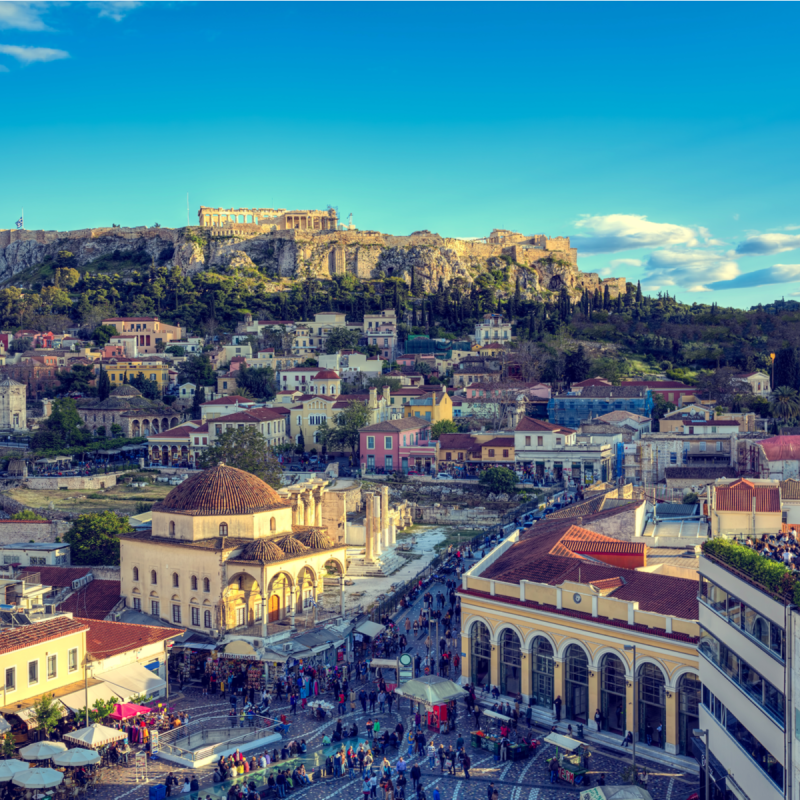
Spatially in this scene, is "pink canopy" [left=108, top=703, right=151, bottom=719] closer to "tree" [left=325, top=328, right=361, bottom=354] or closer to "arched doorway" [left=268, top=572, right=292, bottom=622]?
"arched doorway" [left=268, top=572, right=292, bottom=622]

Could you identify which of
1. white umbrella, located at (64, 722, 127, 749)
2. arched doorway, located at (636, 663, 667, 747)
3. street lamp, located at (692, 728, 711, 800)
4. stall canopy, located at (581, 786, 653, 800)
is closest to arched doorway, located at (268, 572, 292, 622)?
white umbrella, located at (64, 722, 127, 749)

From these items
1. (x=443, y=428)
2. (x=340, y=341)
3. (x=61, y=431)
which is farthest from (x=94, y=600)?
(x=340, y=341)

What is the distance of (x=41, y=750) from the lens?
820 inches

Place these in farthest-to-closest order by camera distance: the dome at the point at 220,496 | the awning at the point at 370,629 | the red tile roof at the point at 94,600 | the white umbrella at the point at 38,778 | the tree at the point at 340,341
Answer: the tree at the point at 340,341
the red tile roof at the point at 94,600
the dome at the point at 220,496
the awning at the point at 370,629
the white umbrella at the point at 38,778

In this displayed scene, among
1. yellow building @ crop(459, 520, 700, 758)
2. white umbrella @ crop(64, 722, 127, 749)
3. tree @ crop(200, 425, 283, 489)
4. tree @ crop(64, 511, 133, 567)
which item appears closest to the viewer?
white umbrella @ crop(64, 722, 127, 749)

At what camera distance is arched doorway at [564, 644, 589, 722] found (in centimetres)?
2405

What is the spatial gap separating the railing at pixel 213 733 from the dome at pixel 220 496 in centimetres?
937

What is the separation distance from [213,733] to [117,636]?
5.94 meters

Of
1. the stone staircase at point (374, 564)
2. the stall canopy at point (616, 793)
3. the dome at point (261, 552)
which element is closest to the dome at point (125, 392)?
the stone staircase at point (374, 564)

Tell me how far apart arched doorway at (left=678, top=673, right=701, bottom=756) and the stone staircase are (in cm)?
2076

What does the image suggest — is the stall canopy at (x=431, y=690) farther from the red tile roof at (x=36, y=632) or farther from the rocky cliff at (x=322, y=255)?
the rocky cliff at (x=322, y=255)

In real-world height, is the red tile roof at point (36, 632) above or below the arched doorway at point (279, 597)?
above

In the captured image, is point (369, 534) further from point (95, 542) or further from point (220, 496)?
point (95, 542)

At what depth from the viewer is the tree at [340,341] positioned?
98812 mm
